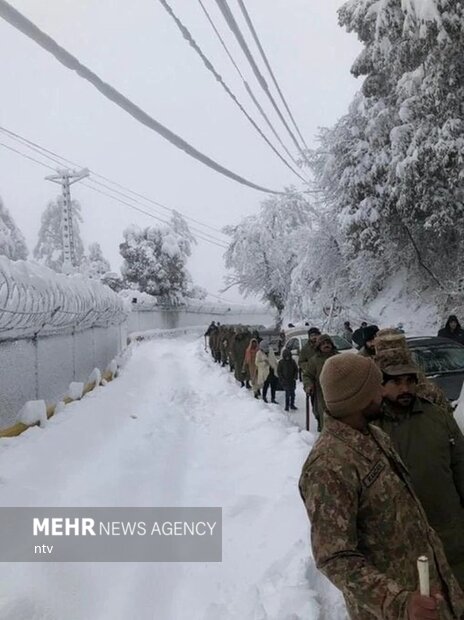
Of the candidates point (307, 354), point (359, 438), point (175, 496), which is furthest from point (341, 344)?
point (359, 438)

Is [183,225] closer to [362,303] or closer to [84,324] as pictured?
[362,303]

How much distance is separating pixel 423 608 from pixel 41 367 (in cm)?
945

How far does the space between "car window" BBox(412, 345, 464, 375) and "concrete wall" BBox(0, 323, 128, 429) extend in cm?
596

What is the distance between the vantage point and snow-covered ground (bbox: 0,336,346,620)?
3.89 metres

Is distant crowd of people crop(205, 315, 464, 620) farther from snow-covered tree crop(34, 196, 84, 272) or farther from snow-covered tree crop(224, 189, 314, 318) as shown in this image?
snow-covered tree crop(34, 196, 84, 272)

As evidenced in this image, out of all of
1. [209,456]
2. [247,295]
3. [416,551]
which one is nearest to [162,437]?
[209,456]

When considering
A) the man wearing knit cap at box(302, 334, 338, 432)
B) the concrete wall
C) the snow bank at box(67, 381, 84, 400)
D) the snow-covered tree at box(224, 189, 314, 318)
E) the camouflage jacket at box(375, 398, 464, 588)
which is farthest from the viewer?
the snow-covered tree at box(224, 189, 314, 318)

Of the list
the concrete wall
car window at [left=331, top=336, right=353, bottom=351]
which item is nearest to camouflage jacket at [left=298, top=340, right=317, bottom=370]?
the concrete wall

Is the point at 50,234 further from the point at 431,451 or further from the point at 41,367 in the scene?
the point at 431,451

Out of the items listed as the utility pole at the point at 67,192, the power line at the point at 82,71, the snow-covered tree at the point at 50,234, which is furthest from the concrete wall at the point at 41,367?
the snow-covered tree at the point at 50,234

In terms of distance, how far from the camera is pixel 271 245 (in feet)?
139

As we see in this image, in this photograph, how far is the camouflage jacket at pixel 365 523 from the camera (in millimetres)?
1728

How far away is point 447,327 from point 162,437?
5.64 meters

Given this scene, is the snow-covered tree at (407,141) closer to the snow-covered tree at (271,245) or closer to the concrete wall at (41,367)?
the concrete wall at (41,367)
